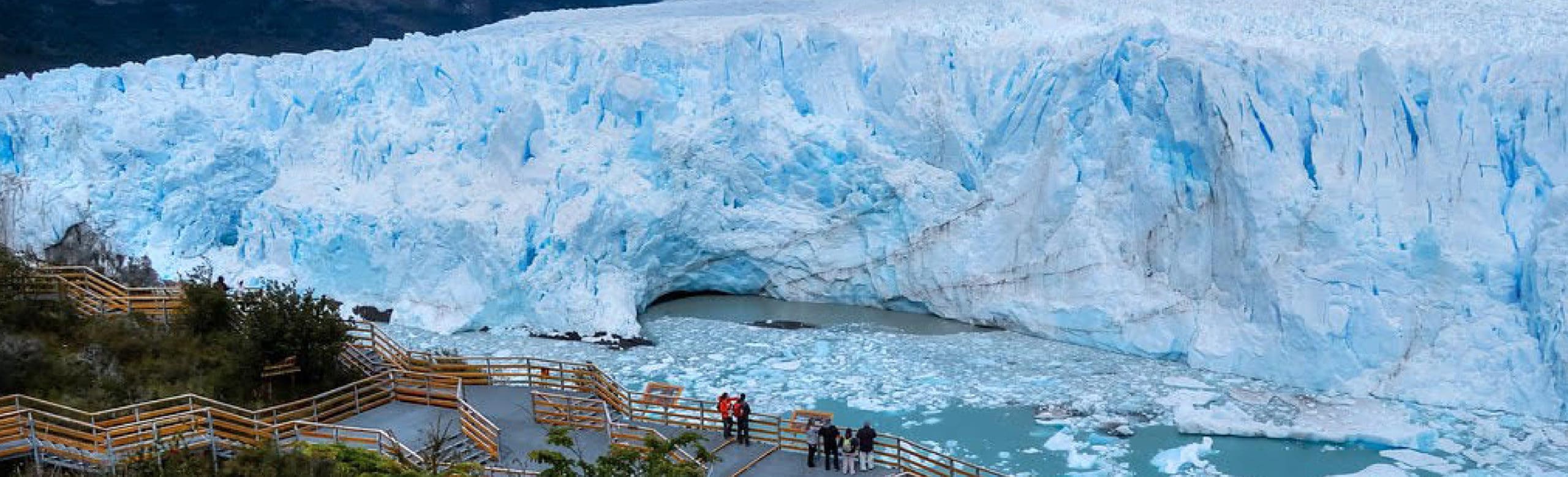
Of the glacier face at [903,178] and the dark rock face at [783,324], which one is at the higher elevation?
the glacier face at [903,178]

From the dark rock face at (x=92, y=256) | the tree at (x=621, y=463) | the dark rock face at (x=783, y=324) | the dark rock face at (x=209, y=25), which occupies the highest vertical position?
the dark rock face at (x=209, y=25)

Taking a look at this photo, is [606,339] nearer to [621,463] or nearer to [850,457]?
[850,457]

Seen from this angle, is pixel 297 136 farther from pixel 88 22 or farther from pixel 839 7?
pixel 88 22

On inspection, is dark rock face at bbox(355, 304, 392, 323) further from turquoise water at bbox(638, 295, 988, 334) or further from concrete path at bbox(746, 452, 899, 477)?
concrete path at bbox(746, 452, 899, 477)

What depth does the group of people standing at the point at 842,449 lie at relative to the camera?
8.91 m

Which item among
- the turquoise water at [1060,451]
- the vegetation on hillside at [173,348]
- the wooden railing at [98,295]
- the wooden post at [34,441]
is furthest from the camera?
the turquoise water at [1060,451]

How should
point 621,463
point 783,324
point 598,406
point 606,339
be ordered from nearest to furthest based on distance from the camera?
point 621,463 → point 598,406 → point 606,339 → point 783,324

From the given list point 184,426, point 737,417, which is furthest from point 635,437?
point 184,426

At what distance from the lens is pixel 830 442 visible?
29.3 feet

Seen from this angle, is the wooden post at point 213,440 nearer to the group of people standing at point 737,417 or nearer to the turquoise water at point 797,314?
the group of people standing at point 737,417

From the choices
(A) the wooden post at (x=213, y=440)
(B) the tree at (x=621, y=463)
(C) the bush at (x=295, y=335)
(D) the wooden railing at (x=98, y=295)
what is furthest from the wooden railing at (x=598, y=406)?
→ (B) the tree at (x=621, y=463)

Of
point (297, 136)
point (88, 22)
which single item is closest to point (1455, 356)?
point (297, 136)

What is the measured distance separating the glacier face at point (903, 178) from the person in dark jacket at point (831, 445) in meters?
6.27

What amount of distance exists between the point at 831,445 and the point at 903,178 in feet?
24.7
